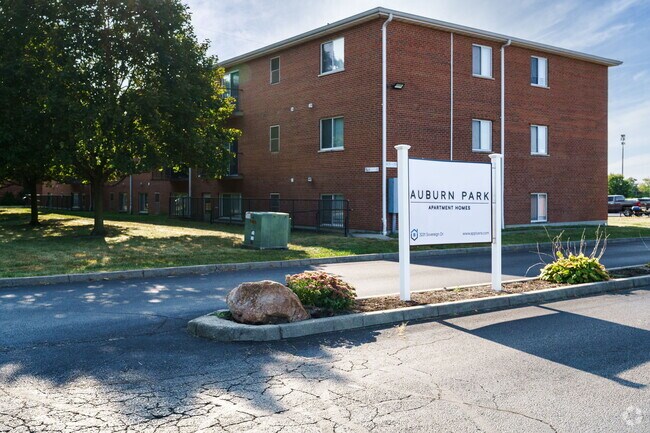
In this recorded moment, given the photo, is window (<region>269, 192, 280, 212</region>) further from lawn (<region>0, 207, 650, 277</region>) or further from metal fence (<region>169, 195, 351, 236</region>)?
lawn (<region>0, 207, 650, 277</region>)

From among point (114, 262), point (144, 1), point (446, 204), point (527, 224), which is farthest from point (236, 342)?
point (527, 224)

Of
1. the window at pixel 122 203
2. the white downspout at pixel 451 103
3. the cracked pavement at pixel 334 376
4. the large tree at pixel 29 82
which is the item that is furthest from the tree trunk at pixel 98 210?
the window at pixel 122 203

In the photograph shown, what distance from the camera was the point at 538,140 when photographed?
88.9ft

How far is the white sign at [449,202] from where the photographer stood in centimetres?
852

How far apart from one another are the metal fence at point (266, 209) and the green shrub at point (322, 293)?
1424cm

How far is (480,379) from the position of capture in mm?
5133

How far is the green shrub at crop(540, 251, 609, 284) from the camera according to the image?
32.8ft

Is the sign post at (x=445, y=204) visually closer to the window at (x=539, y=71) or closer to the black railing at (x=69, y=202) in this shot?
the window at (x=539, y=71)

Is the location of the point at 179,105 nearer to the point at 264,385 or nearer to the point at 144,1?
the point at 144,1

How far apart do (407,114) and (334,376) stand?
722 inches

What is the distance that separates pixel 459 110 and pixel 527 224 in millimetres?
6234

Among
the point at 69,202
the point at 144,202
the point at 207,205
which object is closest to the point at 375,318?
the point at 207,205

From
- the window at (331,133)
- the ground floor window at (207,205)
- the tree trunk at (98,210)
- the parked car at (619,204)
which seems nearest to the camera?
the tree trunk at (98,210)

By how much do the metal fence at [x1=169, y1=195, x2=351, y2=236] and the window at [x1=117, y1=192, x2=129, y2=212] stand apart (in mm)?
10835
